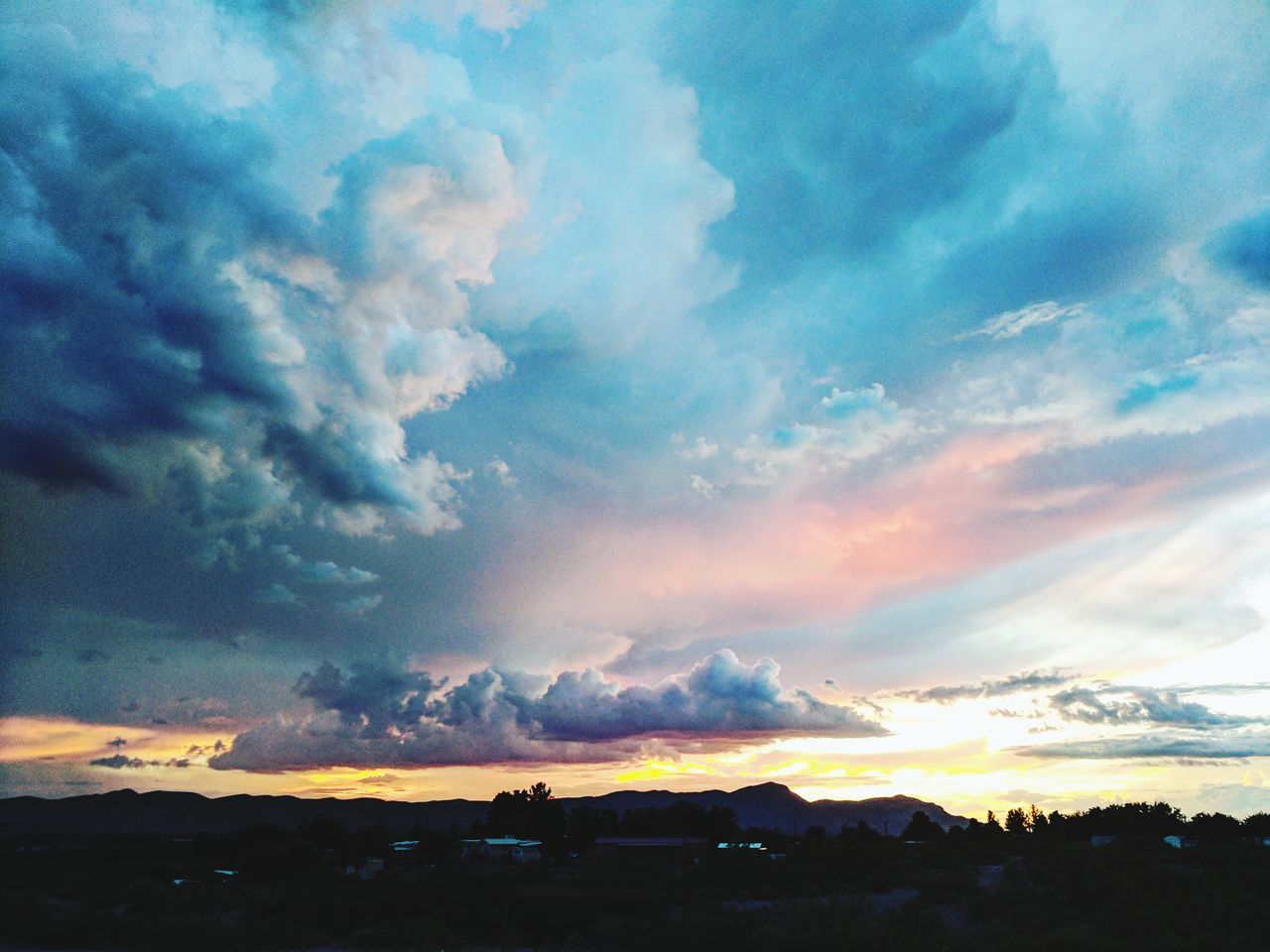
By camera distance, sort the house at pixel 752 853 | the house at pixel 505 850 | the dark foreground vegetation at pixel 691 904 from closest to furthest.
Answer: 1. the dark foreground vegetation at pixel 691 904
2. the house at pixel 752 853
3. the house at pixel 505 850

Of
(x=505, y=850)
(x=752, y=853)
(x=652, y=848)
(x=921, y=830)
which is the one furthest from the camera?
(x=921, y=830)

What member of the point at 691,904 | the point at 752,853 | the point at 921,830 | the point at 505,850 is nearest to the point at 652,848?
the point at 505,850

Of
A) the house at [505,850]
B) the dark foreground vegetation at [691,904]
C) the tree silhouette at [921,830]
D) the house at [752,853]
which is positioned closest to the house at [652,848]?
the house at [505,850]

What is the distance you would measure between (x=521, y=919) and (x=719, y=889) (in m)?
21.2

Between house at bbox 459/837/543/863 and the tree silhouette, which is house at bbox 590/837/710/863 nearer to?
house at bbox 459/837/543/863

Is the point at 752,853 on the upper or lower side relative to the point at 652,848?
upper

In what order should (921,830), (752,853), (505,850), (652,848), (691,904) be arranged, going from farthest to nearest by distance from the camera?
(921,830), (652,848), (505,850), (752,853), (691,904)

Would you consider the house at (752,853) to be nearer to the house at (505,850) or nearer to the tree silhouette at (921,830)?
the house at (505,850)

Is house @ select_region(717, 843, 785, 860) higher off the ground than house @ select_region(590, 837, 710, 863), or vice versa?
house @ select_region(717, 843, 785, 860)

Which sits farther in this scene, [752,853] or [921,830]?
[921,830]

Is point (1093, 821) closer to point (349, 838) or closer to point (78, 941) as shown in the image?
point (349, 838)

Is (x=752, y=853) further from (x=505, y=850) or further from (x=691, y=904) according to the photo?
(x=505, y=850)

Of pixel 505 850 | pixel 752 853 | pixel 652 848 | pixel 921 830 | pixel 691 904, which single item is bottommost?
pixel 921 830

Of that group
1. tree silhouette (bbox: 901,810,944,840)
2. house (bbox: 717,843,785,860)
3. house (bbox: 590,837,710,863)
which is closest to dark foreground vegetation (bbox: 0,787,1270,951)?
house (bbox: 717,843,785,860)
